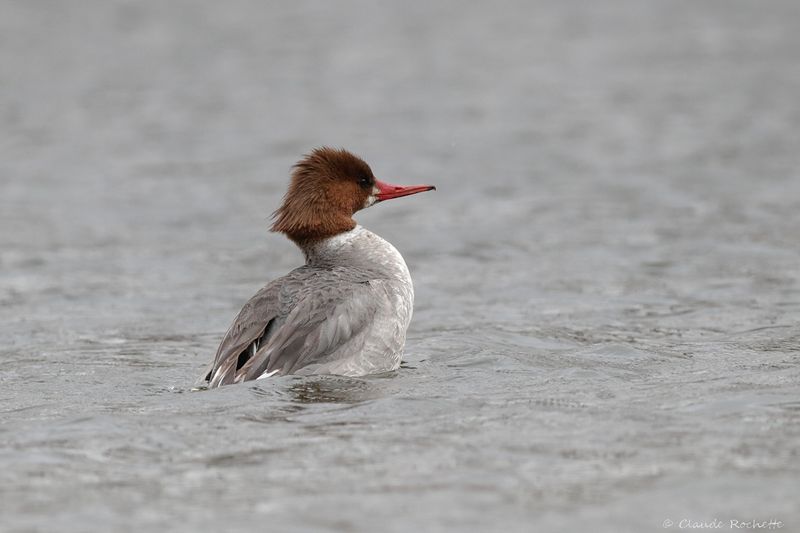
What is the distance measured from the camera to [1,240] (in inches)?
558

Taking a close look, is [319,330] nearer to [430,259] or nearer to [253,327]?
[253,327]

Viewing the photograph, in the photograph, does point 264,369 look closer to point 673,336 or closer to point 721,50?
point 673,336

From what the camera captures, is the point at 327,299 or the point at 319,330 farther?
the point at 327,299

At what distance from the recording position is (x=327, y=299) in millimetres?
8523

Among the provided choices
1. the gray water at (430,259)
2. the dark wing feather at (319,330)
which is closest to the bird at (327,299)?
the dark wing feather at (319,330)

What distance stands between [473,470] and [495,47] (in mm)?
18433

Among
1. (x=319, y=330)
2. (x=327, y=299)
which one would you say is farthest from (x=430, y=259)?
(x=319, y=330)

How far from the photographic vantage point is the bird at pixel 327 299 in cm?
831

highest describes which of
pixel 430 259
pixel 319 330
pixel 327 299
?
pixel 327 299

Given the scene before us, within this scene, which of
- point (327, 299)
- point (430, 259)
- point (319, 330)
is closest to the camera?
point (319, 330)

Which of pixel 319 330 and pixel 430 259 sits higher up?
pixel 319 330

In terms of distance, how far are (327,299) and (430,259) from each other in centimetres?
491

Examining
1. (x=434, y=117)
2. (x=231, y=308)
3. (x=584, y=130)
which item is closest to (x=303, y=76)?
(x=434, y=117)

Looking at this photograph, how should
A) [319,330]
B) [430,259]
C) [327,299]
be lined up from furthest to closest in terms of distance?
[430,259]
[327,299]
[319,330]
